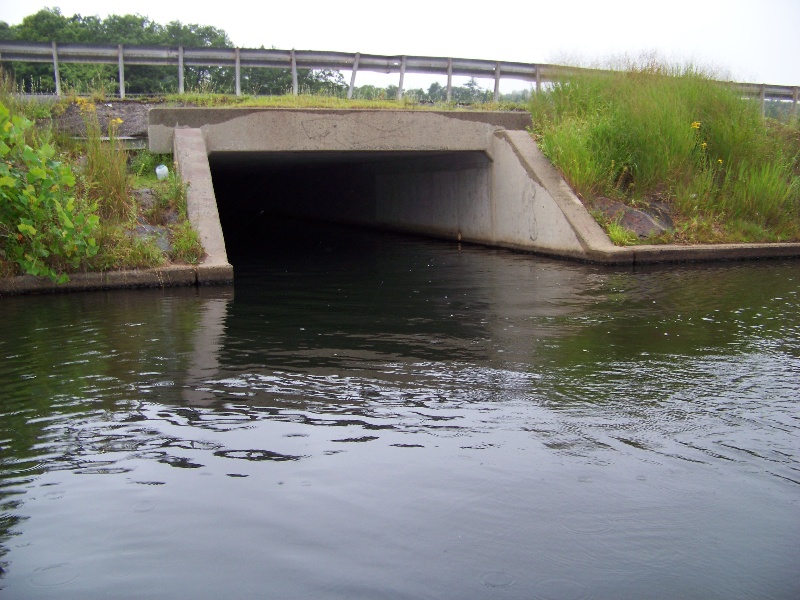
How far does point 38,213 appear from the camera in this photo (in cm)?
969

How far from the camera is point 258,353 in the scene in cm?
680

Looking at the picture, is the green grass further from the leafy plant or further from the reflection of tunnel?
the leafy plant

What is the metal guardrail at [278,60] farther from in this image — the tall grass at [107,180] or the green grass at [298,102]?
the tall grass at [107,180]

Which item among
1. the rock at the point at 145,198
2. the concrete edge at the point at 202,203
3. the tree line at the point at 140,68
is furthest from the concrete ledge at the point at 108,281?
the tree line at the point at 140,68

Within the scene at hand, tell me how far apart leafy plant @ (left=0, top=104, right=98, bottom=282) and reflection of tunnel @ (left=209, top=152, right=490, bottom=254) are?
16.1 ft

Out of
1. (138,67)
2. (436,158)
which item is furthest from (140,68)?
(436,158)

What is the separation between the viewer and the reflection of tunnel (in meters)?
17.3

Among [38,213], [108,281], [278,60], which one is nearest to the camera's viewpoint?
[38,213]

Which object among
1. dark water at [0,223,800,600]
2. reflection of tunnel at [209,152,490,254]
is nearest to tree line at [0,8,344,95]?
reflection of tunnel at [209,152,490,254]

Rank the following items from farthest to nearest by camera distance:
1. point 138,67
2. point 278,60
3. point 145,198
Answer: point 138,67 < point 278,60 < point 145,198

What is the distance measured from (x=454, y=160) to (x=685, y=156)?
Answer: 486 centimetres

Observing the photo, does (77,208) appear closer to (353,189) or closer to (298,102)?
(298,102)

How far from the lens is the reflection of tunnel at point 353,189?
56.9 feet

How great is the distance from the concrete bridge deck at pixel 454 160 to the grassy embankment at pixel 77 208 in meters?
0.46
